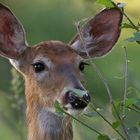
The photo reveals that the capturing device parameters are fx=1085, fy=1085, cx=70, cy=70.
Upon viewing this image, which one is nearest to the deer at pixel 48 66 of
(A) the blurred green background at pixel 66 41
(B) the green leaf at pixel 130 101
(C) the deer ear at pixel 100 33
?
(C) the deer ear at pixel 100 33

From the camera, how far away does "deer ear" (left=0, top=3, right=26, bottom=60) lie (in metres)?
9.16

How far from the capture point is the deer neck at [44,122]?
8633 mm

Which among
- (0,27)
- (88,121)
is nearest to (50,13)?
(88,121)

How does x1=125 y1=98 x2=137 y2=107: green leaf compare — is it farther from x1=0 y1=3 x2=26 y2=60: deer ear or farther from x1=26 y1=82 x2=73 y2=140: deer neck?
x1=0 y1=3 x2=26 y2=60: deer ear

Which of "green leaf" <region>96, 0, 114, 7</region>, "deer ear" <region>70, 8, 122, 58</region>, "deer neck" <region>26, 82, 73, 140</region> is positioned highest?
"green leaf" <region>96, 0, 114, 7</region>

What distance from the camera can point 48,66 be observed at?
28.5 feet

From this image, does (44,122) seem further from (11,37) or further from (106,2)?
(106,2)

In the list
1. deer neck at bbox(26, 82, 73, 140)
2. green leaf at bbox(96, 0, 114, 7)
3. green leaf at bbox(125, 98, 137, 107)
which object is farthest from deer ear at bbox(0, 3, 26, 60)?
green leaf at bbox(125, 98, 137, 107)

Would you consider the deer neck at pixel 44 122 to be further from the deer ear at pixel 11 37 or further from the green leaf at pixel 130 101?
the green leaf at pixel 130 101

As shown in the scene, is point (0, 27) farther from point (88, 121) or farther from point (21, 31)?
point (88, 121)

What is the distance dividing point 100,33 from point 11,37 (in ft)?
2.54

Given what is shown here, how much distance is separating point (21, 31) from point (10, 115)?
274 centimetres

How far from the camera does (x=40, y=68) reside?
884 cm

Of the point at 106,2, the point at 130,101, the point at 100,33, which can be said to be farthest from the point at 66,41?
the point at 130,101
